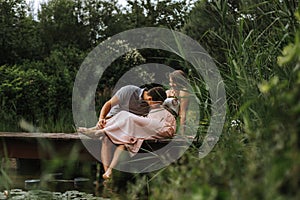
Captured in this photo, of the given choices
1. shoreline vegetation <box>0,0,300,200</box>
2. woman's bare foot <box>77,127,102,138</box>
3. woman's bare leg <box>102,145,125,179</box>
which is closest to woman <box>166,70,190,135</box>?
shoreline vegetation <box>0,0,300,200</box>

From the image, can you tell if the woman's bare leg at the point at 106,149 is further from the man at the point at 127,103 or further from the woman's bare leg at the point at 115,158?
the man at the point at 127,103

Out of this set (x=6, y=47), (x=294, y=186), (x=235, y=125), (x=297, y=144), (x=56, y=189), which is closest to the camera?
(x=294, y=186)

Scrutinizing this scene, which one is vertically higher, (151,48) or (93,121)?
(151,48)

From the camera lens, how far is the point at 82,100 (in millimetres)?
10414

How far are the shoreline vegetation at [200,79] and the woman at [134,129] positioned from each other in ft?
1.10

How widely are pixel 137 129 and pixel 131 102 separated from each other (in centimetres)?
62

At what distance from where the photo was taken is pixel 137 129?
19.2 feet

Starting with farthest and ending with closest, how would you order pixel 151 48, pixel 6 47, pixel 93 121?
pixel 151 48
pixel 6 47
pixel 93 121

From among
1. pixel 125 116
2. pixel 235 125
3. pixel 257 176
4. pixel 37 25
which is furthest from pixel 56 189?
pixel 37 25

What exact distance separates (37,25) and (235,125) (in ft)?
A: 37.7

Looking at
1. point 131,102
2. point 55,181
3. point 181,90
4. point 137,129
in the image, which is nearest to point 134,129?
point 137,129

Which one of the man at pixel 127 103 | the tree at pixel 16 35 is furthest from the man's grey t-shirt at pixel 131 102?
the tree at pixel 16 35

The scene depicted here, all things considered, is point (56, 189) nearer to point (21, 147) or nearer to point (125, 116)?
point (125, 116)

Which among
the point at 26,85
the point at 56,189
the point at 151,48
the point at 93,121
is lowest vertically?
the point at 56,189
